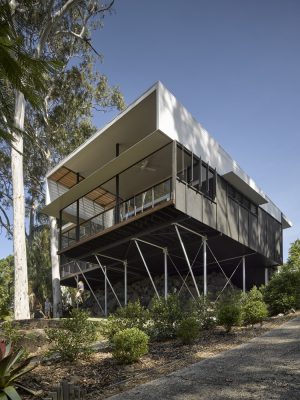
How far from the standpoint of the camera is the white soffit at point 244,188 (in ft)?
60.0

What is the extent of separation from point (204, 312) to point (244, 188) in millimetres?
8007

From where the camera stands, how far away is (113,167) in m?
18.1

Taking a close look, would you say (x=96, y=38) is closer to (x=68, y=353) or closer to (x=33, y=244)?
(x=33, y=244)

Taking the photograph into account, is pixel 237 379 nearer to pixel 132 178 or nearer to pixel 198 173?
pixel 198 173

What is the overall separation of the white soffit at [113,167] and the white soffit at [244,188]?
3795mm

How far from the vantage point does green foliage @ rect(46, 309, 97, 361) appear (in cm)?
925

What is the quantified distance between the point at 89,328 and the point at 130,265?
40.8 ft

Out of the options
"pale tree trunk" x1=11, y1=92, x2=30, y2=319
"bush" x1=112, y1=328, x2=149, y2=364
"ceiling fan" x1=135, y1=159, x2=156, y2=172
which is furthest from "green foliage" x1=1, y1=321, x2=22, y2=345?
"ceiling fan" x1=135, y1=159, x2=156, y2=172

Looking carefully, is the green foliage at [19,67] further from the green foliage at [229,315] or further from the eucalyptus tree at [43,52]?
the eucalyptus tree at [43,52]

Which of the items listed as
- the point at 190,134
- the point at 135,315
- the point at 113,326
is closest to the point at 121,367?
the point at 113,326

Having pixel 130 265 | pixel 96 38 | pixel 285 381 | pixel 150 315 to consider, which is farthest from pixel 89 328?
pixel 96 38

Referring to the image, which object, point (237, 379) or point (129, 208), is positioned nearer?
point (237, 379)

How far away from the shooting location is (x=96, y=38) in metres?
29.4

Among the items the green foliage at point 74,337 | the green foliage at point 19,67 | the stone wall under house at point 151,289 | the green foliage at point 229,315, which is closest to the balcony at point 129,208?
the stone wall under house at point 151,289
